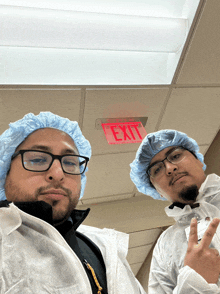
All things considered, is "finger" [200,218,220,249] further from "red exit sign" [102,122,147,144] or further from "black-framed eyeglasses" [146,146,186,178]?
"red exit sign" [102,122,147,144]

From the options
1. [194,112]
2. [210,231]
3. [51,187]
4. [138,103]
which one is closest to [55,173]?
[51,187]

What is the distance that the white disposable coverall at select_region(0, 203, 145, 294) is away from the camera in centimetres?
66

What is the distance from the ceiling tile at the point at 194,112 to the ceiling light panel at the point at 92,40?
27cm

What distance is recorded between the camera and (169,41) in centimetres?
150

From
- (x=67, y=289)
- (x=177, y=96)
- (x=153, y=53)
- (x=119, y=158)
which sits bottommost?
(x=119, y=158)

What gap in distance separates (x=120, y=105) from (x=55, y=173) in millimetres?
998

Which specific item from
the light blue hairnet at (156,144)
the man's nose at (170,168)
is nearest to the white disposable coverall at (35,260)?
the man's nose at (170,168)

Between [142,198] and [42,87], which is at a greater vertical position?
[42,87]

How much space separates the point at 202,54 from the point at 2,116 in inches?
64.9

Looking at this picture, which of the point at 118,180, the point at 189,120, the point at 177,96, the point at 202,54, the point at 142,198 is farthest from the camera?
the point at 142,198

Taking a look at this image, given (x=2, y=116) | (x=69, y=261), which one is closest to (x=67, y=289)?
(x=69, y=261)

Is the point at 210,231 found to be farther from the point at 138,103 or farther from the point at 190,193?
the point at 138,103

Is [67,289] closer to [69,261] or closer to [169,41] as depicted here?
[69,261]

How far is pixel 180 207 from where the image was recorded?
1.52 m
